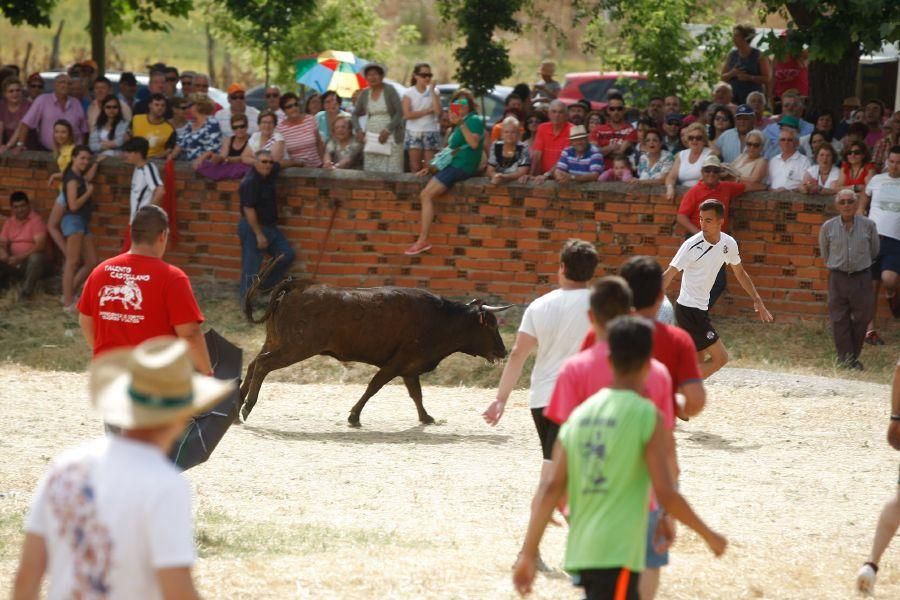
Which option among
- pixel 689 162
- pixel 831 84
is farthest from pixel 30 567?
pixel 831 84

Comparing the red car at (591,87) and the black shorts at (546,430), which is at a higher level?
the red car at (591,87)

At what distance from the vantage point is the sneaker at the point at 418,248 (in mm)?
15945

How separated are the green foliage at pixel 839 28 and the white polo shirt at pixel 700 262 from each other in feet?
12.0

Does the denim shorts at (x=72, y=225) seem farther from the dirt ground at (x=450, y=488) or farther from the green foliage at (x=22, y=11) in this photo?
the green foliage at (x=22, y=11)

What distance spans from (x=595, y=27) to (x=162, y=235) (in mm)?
14147

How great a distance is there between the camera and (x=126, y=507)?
3.70 m

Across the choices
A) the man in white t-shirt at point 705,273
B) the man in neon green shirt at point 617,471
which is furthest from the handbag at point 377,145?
the man in neon green shirt at point 617,471

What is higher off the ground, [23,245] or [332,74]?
[332,74]

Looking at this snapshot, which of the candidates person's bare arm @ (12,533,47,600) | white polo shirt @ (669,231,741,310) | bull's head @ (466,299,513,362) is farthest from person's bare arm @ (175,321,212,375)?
bull's head @ (466,299,513,362)

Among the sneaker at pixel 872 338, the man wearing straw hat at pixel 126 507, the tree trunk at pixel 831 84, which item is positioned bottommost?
the sneaker at pixel 872 338

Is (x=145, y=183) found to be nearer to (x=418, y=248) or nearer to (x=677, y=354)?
(x=418, y=248)

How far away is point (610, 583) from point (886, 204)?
10.2m

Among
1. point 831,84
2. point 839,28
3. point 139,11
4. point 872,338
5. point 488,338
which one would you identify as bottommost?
point 872,338

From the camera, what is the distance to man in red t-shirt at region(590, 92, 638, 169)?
15641 mm
